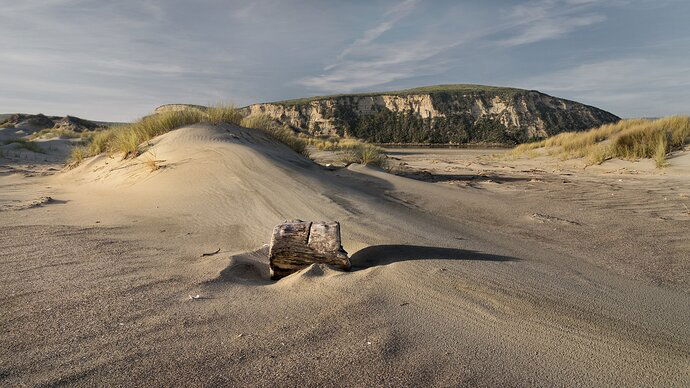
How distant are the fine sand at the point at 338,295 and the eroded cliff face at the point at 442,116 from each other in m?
33.2

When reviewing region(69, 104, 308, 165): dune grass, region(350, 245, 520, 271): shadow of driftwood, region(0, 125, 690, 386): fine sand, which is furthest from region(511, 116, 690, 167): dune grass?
region(350, 245, 520, 271): shadow of driftwood

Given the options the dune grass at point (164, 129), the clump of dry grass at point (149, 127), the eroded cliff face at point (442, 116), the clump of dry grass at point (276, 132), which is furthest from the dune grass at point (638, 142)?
the eroded cliff face at point (442, 116)

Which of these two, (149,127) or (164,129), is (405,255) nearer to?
(164,129)

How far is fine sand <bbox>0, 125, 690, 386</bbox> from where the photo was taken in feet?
5.26

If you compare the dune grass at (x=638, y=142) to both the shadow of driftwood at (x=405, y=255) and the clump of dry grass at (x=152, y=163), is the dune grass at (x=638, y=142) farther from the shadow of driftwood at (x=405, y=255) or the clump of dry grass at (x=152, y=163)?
the clump of dry grass at (x=152, y=163)

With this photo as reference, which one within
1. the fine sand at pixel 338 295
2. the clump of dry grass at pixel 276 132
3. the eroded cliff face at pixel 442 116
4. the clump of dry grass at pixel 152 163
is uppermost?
the eroded cliff face at pixel 442 116

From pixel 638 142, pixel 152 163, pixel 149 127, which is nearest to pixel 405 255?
pixel 152 163

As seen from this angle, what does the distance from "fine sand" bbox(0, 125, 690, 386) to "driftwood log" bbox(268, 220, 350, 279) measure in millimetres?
101

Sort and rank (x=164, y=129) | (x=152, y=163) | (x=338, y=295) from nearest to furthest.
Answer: (x=338, y=295) < (x=152, y=163) < (x=164, y=129)

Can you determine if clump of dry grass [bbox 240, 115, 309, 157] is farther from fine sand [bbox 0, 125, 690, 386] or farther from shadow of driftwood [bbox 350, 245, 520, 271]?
shadow of driftwood [bbox 350, 245, 520, 271]

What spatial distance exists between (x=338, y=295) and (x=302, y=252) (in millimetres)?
510

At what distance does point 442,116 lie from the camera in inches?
1618

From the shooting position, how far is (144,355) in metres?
1.65

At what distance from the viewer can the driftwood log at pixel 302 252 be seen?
2623mm
